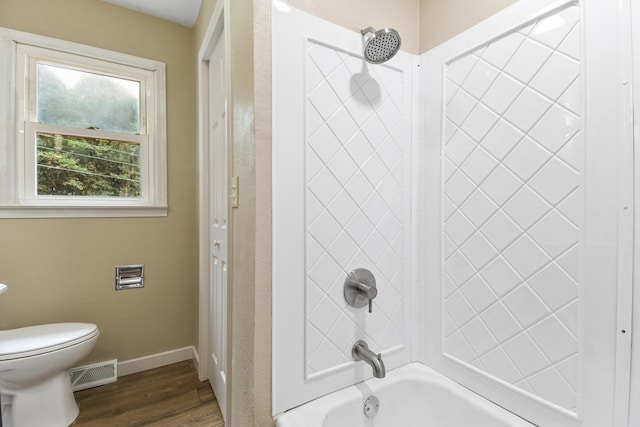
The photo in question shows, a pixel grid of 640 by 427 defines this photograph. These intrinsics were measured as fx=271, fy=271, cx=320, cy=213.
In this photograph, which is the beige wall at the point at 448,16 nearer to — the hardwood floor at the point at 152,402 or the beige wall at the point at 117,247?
the beige wall at the point at 117,247

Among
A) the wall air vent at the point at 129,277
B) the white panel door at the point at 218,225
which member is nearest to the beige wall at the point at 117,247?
the wall air vent at the point at 129,277

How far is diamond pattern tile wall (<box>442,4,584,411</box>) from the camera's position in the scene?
79 cm

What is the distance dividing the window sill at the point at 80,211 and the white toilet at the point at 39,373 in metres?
0.64

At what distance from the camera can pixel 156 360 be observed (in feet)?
6.33

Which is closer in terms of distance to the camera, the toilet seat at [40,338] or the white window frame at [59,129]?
the toilet seat at [40,338]

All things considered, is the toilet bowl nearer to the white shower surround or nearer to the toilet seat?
the toilet seat

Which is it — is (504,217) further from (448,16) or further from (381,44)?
(448,16)

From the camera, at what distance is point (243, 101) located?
3.01 feet

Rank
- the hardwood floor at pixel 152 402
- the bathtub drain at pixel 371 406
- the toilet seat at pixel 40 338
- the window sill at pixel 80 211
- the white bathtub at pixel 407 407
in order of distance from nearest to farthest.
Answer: the white bathtub at pixel 407 407, the bathtub drain at pixel 371 406, the toilet seat at pixel 40 338, the hardwood floor at pixel 152 402, the window sill at pixel 80 211

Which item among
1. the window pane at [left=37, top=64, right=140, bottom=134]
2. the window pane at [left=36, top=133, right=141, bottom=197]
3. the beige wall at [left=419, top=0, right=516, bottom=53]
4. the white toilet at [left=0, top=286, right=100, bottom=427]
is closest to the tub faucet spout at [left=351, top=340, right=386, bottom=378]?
the beige wall at [left=419, top=0, right=516, bottom=53]

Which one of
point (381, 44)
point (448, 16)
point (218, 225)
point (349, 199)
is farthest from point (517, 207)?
point (218, 225)

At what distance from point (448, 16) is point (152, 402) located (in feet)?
8.12

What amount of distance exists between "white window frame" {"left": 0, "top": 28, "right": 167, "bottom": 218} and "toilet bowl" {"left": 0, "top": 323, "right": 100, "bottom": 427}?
71 centimetres

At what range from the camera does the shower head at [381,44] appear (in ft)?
2.92
